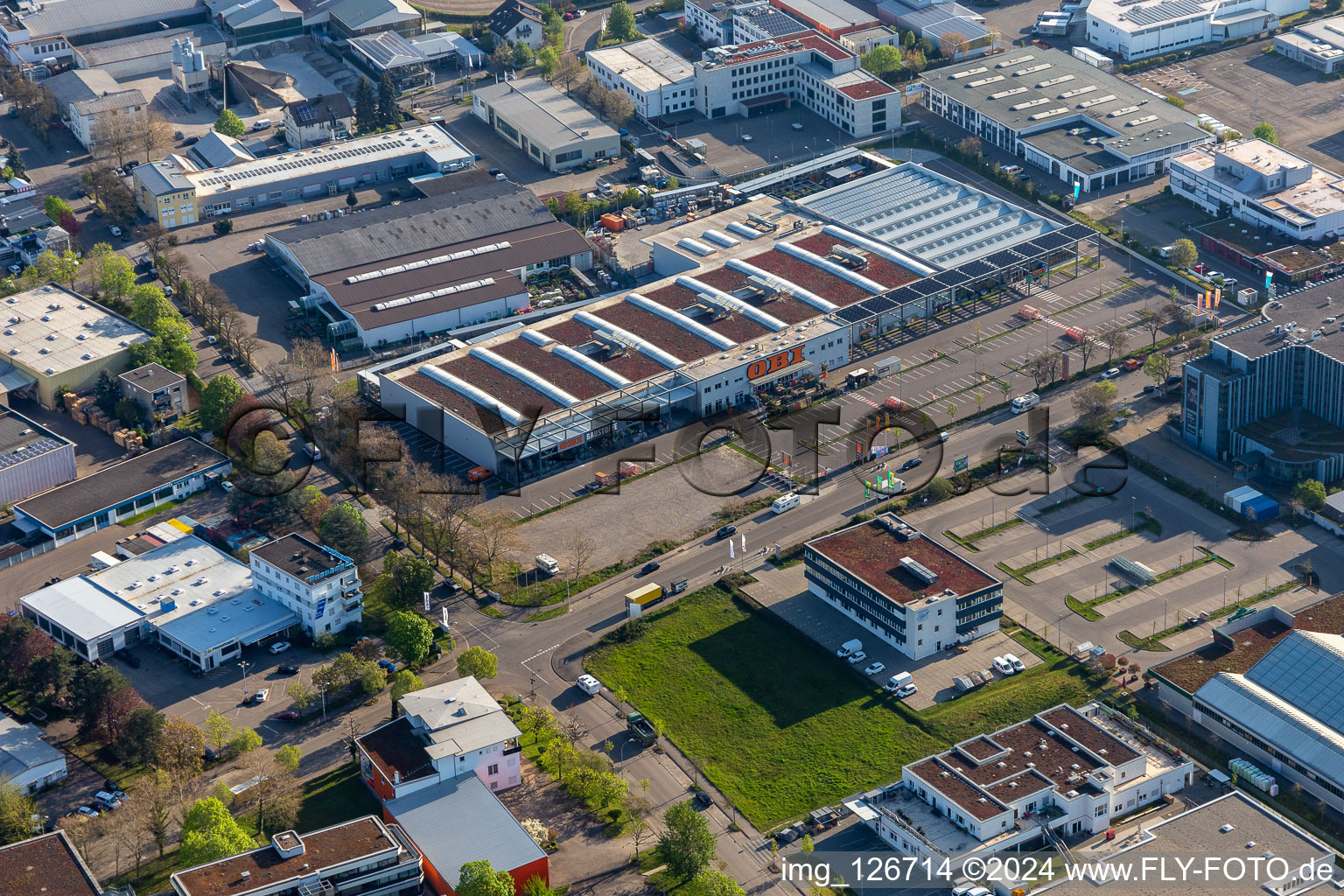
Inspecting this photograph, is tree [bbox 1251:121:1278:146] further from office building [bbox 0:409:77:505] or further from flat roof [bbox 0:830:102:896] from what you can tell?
flat roof [bbox 0:830:102:896]

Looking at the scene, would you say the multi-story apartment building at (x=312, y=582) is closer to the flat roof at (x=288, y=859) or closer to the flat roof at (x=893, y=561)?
the flat roof at (x=288, y=859)

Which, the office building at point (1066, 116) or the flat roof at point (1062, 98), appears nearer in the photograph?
the office building at point (1066, 116)

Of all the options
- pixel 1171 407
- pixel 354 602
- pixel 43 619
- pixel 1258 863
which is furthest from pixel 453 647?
pixel 1171 407

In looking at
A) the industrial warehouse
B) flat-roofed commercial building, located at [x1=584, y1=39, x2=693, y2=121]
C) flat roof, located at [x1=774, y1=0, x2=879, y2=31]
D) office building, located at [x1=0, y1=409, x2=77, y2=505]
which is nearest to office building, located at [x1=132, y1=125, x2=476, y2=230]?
flat-roofed commercial building, located at [x1=584, y1=39, x2=693, y2=121]

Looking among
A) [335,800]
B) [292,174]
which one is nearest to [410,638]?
[335,800]

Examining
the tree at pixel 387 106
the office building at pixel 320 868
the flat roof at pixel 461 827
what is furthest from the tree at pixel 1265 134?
the office building at pixel 320 868

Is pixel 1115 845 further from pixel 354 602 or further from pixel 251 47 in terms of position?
pixel 251 47
